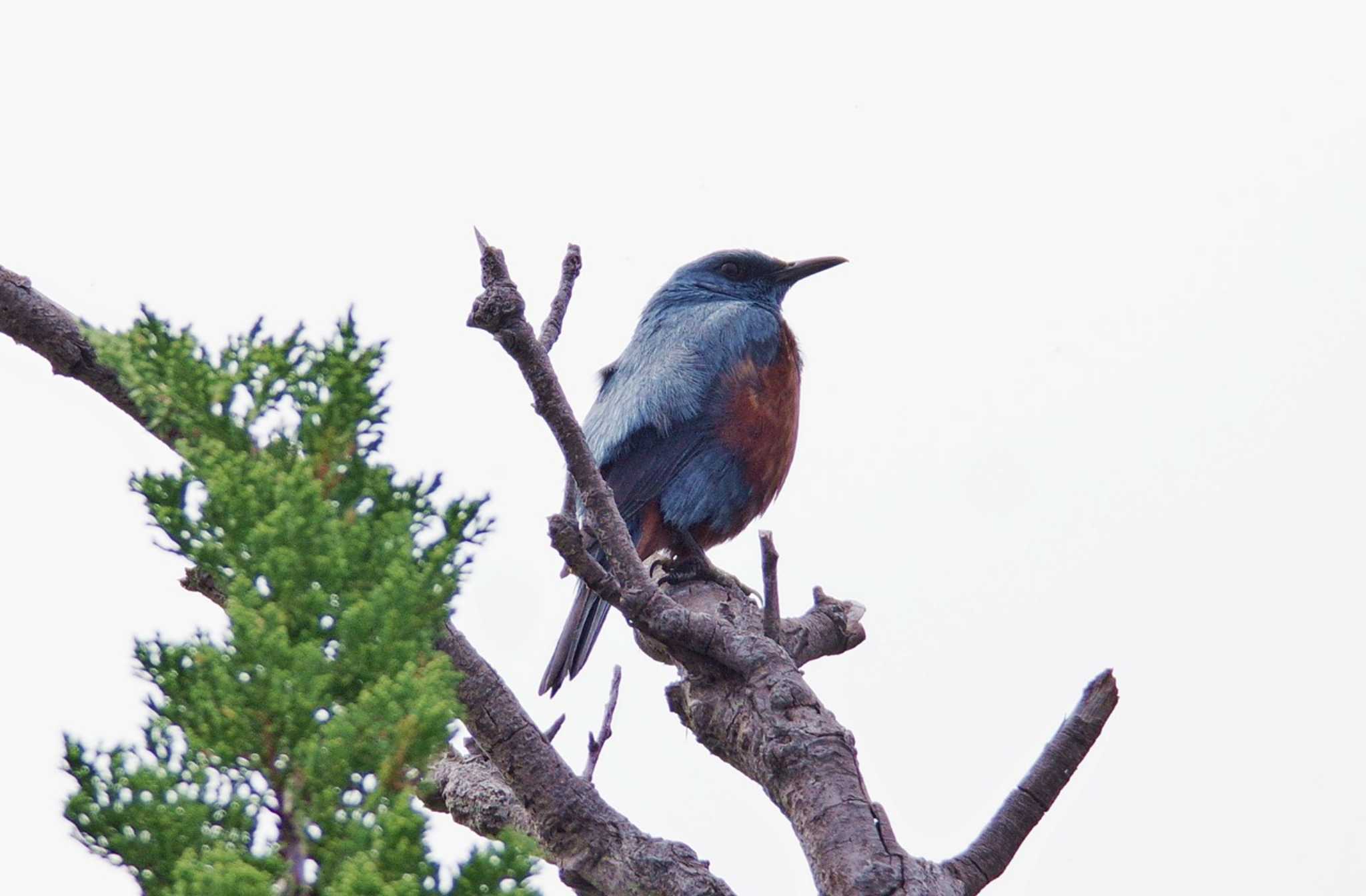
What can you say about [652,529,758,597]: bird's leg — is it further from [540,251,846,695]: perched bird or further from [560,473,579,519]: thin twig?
[560,473,579,519]: thin twig

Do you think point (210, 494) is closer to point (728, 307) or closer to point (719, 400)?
point (719, 400)

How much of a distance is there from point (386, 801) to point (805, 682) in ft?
7.61

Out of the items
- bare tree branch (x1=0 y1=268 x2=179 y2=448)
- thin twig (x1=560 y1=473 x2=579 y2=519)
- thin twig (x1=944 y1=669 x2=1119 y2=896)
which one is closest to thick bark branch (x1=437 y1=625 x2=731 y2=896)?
thin twig (x1=560 y1=473 x2=579 y2=519)

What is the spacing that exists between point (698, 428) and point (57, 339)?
2.81 metres

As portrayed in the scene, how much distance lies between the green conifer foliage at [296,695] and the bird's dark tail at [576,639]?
333 centimetres

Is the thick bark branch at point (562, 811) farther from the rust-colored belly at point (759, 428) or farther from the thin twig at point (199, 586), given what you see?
the rust-colored belly at point (759, 428)

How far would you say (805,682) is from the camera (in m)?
3.95

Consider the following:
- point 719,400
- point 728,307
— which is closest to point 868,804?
point 719,400

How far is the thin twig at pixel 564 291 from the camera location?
367cm

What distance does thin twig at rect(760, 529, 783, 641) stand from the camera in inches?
150

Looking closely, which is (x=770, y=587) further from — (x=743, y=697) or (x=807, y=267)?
(x=807, y=267)

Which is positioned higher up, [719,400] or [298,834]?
[719,400]

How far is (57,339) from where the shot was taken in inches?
149

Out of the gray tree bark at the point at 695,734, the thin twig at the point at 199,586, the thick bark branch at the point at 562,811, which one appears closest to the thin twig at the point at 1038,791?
the gray tree bark at the point at 695,734
